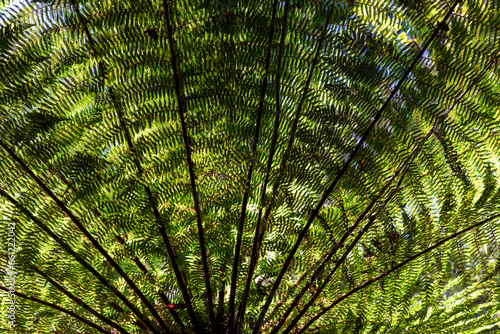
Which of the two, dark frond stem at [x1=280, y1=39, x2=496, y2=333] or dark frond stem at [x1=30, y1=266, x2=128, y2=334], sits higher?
dark frond stem at [x1=280, y1=39, x2=496, y2=333]

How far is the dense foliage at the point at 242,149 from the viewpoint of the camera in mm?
1315

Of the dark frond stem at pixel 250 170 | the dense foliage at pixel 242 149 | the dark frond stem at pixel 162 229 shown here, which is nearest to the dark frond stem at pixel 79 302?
the dense foliage at pixel 242 149

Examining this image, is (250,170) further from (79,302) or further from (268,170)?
(79,302)

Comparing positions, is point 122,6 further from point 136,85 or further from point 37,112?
point 37,112

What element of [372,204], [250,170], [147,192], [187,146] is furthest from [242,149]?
[372,204]

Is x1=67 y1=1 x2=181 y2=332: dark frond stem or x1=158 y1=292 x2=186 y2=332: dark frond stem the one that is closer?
x1=67 y1=1 x2=181 y2=332: dark frond stem

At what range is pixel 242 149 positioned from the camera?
1443mm

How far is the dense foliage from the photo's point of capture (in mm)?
1315

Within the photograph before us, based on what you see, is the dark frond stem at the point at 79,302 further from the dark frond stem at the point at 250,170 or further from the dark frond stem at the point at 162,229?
the dark frond stem at the point at 250,170

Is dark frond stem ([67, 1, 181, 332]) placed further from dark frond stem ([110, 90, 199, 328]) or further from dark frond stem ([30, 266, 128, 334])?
dark frond stem ([30, 266, 128, 334])

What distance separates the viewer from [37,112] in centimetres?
133

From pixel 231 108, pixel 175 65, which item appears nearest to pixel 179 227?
pixel 231 108

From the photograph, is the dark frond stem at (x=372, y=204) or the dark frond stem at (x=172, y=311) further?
the dark frond stem at (x=172, y=311)

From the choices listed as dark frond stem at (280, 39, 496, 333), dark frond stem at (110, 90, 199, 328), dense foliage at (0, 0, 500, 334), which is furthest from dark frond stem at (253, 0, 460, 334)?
dark frond stem at (110, 90, 199, 328)
